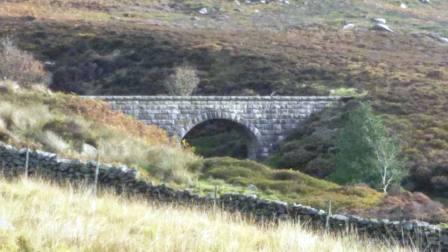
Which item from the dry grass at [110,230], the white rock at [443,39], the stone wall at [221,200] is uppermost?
the dry grass at [110,230]

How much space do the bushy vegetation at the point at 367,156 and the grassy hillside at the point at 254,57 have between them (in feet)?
9.01

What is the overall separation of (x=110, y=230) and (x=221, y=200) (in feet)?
27.5

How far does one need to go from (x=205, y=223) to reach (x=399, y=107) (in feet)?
131

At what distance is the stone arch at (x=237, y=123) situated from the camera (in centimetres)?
4359

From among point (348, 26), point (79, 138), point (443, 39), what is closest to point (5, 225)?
point (79, 138)

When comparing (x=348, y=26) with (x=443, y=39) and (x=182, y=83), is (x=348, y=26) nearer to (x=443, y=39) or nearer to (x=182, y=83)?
(x=443, y=39)

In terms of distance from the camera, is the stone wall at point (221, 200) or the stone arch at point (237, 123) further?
the stone arch at point (237, 123)

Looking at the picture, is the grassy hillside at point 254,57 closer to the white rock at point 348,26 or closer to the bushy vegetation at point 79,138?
the white rock at point 348,26

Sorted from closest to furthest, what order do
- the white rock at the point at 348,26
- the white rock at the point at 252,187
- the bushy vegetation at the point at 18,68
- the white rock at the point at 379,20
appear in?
the white rock at the point at 252,187, the bushy vegetation at the point at 18,68, the white rock at the point at 348,26, the white rock at the point at 379,20

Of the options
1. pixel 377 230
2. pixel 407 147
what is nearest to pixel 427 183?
pixel 407 147

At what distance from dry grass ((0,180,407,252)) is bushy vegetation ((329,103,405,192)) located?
72.5 feet

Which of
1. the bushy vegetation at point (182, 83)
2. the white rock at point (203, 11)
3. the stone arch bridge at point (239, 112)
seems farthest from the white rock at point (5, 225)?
the white rock at point (203, 11)

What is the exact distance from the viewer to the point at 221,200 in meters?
15.6

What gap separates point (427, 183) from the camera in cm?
3419
